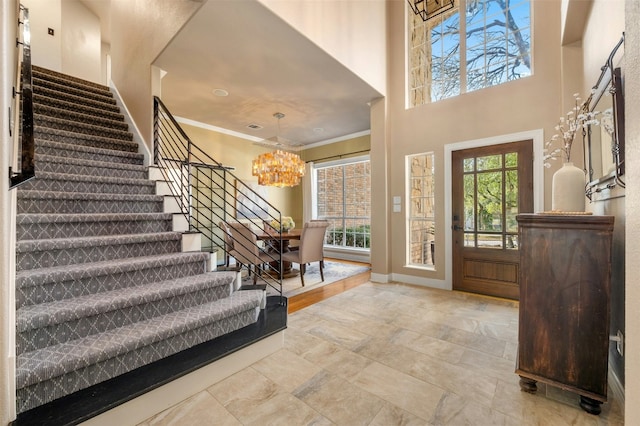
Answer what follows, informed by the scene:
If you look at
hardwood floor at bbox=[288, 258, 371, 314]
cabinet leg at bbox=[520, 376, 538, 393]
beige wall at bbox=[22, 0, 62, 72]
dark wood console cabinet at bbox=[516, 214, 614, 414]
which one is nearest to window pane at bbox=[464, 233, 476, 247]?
hardwood floor at bbox=[288, 258, 371, 314]

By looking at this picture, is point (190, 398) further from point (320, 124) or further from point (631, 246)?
point (320, 124)

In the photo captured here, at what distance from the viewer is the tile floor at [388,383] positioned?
1.47m

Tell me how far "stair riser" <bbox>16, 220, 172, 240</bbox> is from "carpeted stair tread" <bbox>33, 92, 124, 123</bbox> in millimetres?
2120

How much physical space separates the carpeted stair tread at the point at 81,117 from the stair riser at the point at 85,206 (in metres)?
1.65

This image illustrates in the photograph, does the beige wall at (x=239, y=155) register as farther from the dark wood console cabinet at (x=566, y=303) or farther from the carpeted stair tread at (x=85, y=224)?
the dark wood console cabinet at (x=566, y=303)

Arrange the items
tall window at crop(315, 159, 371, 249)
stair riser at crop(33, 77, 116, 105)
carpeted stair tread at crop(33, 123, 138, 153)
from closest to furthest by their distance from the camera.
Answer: carpeted stair tread at crop(33, 123, 138, 153) < stair riser at crop(33, 77, 116, 105) < tall window at crop(315, 159, 371, 249)

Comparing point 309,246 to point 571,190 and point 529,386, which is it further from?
point 571,190

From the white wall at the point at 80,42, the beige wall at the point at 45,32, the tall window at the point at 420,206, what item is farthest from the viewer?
the white wall at the point at 80,42

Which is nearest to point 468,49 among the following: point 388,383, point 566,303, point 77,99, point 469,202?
point 469,202

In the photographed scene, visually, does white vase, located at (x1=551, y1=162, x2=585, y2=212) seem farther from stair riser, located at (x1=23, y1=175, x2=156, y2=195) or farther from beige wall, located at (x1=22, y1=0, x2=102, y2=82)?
beige wall, located at (x1=22, y1=0, x2=102, y2=82)

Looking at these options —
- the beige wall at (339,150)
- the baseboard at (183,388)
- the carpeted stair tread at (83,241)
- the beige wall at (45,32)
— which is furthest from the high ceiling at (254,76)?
the beige wall at (45,32)

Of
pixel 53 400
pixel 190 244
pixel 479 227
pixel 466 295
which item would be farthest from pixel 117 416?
pixel 479 227

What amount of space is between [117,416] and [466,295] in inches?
146

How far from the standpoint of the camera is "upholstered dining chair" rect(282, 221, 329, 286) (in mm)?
4047
